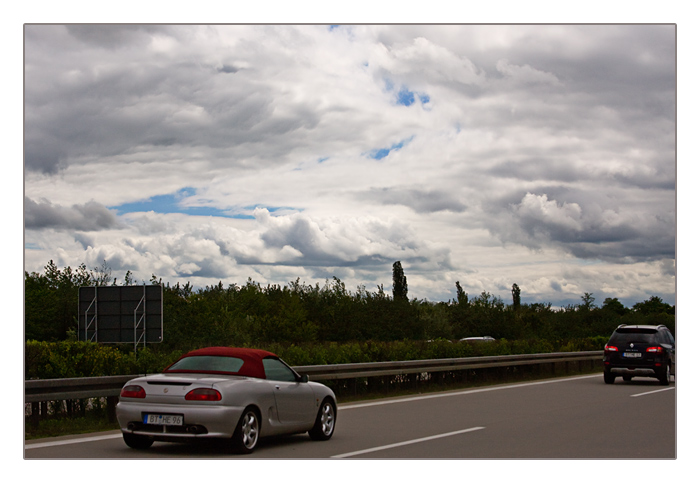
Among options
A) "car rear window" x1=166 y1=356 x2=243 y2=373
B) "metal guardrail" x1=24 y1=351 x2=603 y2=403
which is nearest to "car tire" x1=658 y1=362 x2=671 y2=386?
"metal guardrail" x1=24 y1=351 x2=603 y2=403

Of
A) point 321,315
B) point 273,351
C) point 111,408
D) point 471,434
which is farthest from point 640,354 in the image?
point 321,315

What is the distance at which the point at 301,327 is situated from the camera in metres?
70.7

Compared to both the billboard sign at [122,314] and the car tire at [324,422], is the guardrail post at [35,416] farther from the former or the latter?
the billboard sign at [122,314]

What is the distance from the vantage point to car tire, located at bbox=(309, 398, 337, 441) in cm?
1153

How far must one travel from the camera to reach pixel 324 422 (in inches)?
460

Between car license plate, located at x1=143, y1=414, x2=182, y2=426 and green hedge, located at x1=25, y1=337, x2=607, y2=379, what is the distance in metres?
5.04

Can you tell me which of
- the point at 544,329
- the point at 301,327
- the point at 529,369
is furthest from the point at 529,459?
the point at 544,329

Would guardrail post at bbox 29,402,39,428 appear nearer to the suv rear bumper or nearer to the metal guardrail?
the metal guardrail

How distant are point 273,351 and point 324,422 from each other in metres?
7.74


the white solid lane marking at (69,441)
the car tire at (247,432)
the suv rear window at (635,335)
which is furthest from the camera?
the suv rear window at (635,335)

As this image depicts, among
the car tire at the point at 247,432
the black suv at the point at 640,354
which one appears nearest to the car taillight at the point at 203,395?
the car tire at the point at 247,432

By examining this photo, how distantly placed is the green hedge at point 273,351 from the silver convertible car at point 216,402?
4.49m

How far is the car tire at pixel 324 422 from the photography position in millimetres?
11531

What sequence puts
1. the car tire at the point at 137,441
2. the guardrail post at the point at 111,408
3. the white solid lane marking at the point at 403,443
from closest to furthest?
the white solid lane marking at the point at 403,443
the car tire at the point at 137,441
the guardrail post at the point at 111,408
